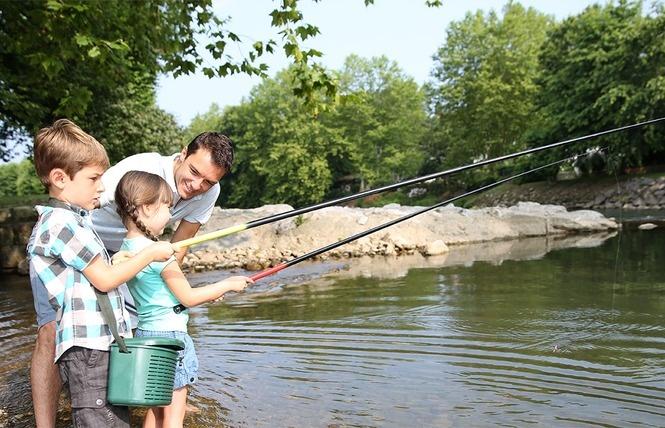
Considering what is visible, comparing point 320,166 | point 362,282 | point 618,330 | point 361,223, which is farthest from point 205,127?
point 618,330

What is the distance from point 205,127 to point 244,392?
2531 inches

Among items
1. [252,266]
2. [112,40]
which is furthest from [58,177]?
[252,266]

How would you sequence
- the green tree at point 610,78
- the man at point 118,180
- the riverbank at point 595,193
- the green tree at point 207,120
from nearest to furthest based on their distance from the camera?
the man at point 118,180
the green tree at point 610,78
the riverbank at point 595,193
the green tree at point 207,120

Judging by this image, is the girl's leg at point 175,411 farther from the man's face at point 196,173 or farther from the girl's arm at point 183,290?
the man's face at point 196,173

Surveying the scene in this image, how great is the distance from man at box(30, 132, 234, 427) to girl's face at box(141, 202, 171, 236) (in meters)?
0.49

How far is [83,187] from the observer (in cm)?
234

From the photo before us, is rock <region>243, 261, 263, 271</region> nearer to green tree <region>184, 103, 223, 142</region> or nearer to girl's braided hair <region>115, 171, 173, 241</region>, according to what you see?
girl's braided hair <region>115, 171, 173, 241</region>

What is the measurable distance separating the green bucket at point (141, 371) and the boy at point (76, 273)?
0.06 meters

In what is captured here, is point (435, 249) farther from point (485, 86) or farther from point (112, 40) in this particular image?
point (485, 86)

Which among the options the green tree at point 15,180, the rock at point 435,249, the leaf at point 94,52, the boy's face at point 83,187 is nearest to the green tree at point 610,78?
the rock at point 435,249

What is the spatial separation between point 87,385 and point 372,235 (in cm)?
1268

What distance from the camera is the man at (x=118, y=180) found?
277cm

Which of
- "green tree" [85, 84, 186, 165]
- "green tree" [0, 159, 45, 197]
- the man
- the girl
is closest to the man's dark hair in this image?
the man

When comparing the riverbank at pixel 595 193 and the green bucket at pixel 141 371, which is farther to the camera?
the riverbank at pixel 595 193
